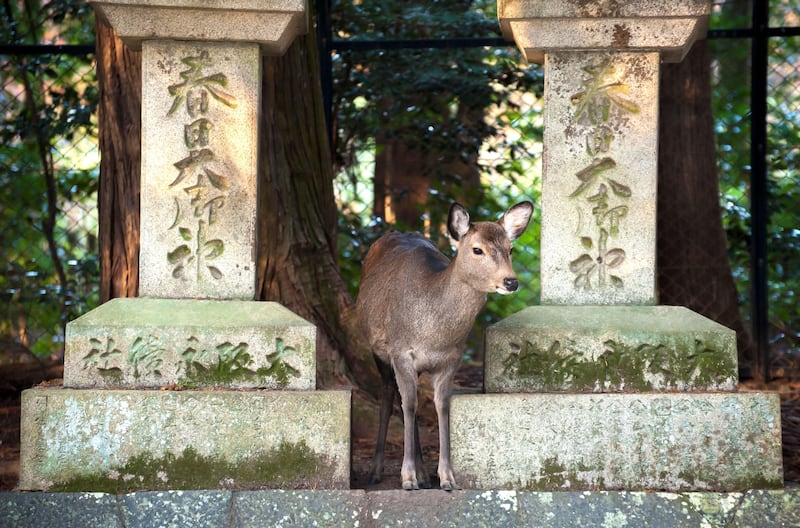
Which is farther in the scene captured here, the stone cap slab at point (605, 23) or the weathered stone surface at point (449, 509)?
the stone cap slab at point (605, 23)

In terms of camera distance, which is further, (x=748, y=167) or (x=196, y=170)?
(x=748, y=167)

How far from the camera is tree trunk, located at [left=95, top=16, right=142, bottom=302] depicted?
6348mm

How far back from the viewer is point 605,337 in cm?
489

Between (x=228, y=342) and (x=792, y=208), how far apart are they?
5.62m

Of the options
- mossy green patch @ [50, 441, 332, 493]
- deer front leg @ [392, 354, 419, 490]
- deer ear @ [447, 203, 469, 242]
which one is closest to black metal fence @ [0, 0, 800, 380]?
deer ear @ [447, 203, 469, 242]

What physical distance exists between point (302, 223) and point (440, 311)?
200 centimetres

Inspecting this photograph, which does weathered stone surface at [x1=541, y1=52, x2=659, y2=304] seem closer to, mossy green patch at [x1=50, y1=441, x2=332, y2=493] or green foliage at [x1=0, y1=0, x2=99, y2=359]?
mossy green patch at [x1=50, y1=441, x2=332, y2=493]

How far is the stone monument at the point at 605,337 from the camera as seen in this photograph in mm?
4707

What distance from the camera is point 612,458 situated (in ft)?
15.5

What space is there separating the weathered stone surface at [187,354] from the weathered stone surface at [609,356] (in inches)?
35.8

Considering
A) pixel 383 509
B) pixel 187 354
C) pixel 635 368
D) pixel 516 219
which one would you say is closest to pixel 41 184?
pixel 187 354

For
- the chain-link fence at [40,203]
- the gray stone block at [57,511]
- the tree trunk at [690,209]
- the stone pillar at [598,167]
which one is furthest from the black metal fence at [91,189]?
the gray stone block at [57,511]

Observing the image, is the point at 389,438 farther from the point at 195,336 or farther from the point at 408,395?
the point at 195,336

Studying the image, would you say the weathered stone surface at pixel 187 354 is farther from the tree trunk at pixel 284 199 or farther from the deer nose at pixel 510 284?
the tree trunk at pixel 284 199
